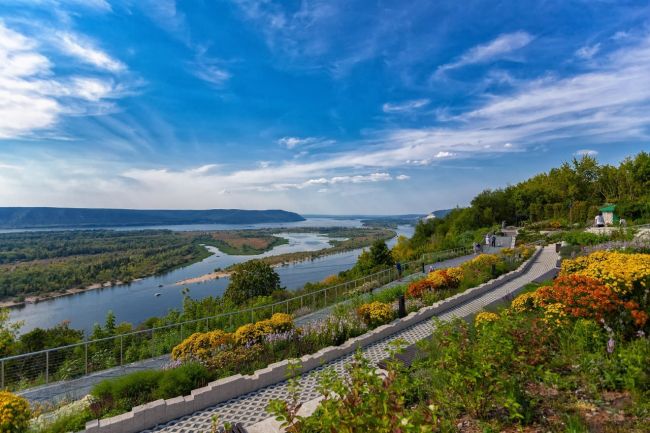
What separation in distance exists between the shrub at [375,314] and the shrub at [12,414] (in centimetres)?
750

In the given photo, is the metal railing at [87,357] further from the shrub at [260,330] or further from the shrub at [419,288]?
the shrub at [419,288]

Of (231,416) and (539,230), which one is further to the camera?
(539,230)

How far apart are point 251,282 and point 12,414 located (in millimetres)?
21519

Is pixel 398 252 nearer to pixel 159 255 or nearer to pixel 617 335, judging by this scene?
pixel 617 335

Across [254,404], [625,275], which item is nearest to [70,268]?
[254,404]

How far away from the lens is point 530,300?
26.6ft

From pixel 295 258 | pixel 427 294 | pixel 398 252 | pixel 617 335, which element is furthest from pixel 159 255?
pixel 617 335

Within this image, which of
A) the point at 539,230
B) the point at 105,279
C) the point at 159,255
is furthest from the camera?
the point at 159,255

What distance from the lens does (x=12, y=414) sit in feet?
16.3

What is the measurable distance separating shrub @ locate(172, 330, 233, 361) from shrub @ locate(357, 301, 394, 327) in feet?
12.8

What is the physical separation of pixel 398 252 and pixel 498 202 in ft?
47.8

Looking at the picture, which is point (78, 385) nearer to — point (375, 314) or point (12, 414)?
point (12, 414)

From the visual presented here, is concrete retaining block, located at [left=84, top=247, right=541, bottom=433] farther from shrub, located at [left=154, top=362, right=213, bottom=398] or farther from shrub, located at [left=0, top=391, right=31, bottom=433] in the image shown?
shrub, located at [left=0, top=391, right=31, bottom=433]

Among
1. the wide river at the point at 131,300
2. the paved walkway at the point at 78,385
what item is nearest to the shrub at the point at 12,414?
the paved walkway at the point at 78,385
